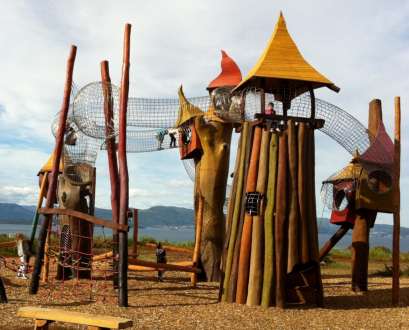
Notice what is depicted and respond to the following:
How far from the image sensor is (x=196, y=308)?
941 cm

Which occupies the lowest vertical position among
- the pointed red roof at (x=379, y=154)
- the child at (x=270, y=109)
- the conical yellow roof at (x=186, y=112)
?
the pointed red roof at (x=379, y=154)

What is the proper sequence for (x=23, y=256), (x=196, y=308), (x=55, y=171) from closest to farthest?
(x=196, y=308)
(x=55, y=171)
(x=23, y=256)

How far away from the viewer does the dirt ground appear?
8.19 m

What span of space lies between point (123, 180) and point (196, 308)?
274 centimetres

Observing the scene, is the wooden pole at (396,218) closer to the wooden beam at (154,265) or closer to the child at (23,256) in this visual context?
the wooden beam at (154,265)

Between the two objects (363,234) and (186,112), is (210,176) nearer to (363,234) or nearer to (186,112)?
(186,112)

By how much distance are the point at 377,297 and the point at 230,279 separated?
3718 millimetres

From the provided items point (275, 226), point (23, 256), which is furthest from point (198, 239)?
point (23, 256)

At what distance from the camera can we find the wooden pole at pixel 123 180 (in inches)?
374

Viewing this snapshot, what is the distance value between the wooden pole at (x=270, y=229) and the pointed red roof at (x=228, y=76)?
4499 mm

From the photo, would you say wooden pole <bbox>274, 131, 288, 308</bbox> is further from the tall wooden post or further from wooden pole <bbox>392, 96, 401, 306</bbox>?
the tall wooden post

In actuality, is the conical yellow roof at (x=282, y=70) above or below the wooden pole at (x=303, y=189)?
above

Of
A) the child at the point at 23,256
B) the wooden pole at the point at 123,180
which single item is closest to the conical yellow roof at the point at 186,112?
the wooden pole at the point at 123,180

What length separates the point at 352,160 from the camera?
11.8 m
